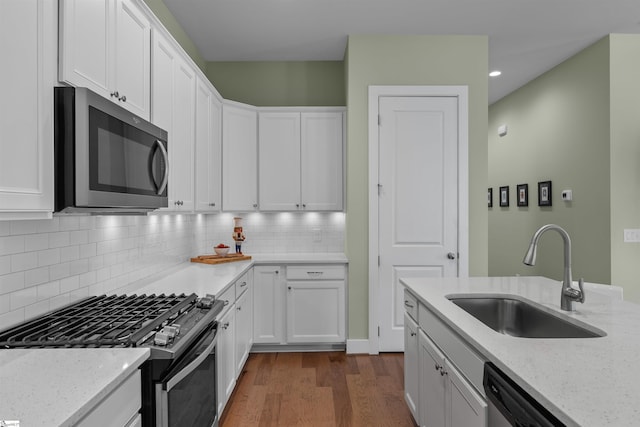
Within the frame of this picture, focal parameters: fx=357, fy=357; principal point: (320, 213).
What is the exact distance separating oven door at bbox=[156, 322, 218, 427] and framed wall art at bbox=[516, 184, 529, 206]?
4.43 meters

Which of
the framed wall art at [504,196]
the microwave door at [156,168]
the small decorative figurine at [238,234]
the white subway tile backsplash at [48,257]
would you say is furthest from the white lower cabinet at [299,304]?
the framed wall art at [504,196]

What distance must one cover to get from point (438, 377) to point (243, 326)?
168 cm

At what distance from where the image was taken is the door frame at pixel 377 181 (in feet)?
10.9

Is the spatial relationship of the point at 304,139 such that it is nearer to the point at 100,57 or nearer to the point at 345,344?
the point at 345,344

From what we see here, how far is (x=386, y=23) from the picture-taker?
3.16m

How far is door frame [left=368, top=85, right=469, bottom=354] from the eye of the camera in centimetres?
333

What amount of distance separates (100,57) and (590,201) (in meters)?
4.26

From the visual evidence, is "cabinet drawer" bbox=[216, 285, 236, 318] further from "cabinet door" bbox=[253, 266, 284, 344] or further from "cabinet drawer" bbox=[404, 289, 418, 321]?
"cabinet drawer" bbox=[404, 289, 418, 321]

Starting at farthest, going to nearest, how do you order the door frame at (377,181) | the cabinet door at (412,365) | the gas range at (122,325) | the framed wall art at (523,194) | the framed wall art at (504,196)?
the framed wall art at (504,196)
the framed wall art at (523,194)
the door frame at (377,181)
the cabinet door at (412,365)
the gas range at (122,325)

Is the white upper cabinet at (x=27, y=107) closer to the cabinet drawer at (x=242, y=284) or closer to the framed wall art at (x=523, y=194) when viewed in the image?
the cabinet drawer at (x=242, y=284)

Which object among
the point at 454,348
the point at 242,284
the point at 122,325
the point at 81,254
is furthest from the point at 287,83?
the point at 454,348

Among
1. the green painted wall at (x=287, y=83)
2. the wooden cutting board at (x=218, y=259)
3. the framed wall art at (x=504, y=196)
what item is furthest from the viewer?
the framed wall art at (x=504, y=196)

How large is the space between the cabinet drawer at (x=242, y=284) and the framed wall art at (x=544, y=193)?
3.61 metres

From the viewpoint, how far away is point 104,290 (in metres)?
1.99
